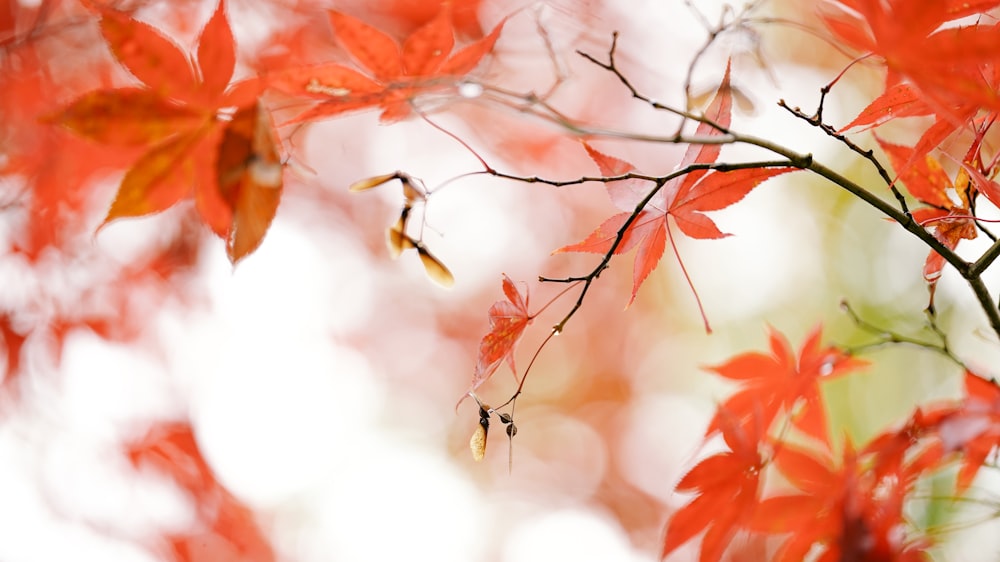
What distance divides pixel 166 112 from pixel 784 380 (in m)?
0.72

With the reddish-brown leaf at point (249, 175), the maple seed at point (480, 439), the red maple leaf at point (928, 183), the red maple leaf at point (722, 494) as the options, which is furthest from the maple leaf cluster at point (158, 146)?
the red maple leaf at point (928, 183)

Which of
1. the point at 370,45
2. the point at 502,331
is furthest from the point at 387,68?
the point at 502,331

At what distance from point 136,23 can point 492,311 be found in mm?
389

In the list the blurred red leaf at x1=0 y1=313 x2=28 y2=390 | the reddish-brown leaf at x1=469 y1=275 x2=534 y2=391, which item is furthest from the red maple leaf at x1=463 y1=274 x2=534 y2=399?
the blurred red leaf at x1=0 y1=313 x2=28 y2=390

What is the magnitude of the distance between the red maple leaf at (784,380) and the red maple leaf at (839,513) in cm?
5

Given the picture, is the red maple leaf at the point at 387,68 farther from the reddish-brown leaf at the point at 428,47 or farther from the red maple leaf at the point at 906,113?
the red maple leaf at the point at 906,113

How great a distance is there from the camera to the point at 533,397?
3.14 m

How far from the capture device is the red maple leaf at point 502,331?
1.85 ft

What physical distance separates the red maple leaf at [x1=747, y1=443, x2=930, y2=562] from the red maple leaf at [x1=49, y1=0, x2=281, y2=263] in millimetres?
535

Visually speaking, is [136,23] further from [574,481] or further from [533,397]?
[574,481]

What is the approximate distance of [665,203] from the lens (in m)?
0.58

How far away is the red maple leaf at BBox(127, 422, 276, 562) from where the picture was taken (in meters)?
1.80

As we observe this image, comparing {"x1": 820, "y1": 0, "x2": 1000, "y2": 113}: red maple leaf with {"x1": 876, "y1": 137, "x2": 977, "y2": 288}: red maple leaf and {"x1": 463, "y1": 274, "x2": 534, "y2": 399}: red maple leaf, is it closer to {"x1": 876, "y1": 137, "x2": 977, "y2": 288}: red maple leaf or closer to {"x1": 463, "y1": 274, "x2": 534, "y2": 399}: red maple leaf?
{"x1": 876, "y1": 137, "x2": 977, "y2": 288}: red maple leaf

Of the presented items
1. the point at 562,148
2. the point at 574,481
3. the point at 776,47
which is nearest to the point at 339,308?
the point at 562,148
